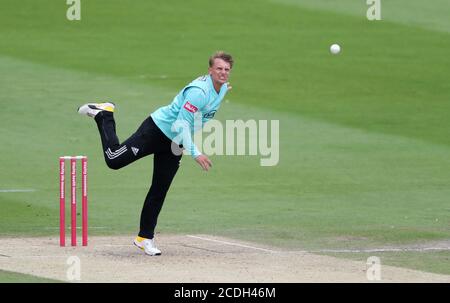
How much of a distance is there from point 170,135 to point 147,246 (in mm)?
1121

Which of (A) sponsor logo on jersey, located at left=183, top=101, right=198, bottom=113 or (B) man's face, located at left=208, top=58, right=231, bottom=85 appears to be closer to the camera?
(A) sponsor logo on jersey, located at left=183, top=101, right=198, bottom=113

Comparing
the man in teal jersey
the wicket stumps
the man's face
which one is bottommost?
the wicket stumps

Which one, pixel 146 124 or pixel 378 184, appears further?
pixel 378 184

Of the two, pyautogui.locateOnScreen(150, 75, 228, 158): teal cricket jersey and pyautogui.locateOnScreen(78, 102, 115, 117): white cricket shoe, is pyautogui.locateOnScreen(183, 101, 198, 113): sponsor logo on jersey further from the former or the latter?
pyautogui.locateOnScreen(78, 102, 115, 117): white cricket shoe

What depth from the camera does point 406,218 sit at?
1483cm

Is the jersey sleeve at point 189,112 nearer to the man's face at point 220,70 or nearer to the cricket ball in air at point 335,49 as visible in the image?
the man's face at point 220,70

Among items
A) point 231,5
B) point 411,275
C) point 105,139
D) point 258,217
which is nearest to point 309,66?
point 231,5

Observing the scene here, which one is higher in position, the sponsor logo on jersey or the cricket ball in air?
the cricket ball in air

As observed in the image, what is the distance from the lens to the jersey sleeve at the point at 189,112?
11664 mm

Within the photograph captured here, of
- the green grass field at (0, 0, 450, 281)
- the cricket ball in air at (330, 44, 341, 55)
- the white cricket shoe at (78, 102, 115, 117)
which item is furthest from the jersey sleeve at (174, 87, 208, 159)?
the cricket ball in air at (330, 44, 341, 55)

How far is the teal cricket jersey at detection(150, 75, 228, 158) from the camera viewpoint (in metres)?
11.7

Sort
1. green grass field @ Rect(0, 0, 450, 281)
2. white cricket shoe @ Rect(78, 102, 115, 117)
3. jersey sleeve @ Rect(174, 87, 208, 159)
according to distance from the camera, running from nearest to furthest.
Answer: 1. jersey sleeve @ Rect(174, 87, 208, 159)
2. white cricket shoe @ Rect(78, 102, 115, 117)
3. green grass field @ Rect(0, 0, 450, 281)

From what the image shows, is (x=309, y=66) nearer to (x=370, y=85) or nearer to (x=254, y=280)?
(x=370, y=85)
